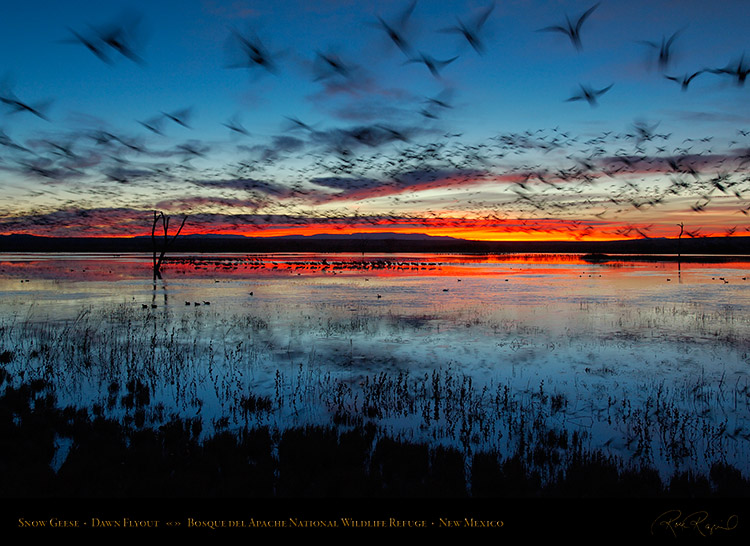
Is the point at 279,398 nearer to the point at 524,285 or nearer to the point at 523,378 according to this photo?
the point at 523,378

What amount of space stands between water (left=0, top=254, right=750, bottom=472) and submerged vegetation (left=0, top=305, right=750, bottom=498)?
0.08 m

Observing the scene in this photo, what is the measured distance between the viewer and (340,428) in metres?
8.41

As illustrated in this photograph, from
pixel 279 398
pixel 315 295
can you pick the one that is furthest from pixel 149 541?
pixel 315 295

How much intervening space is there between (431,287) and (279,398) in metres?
26.6

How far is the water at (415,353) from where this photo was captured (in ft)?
30.5

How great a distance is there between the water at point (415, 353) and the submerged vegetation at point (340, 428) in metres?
0.08
